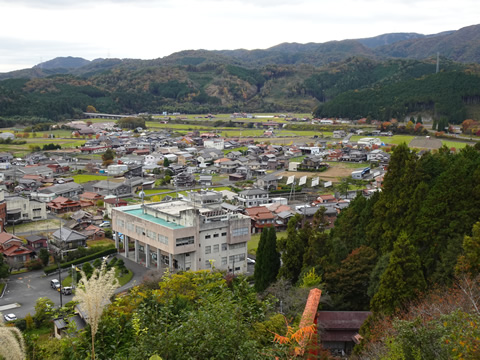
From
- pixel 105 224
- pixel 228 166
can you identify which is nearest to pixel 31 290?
pixel 105 224

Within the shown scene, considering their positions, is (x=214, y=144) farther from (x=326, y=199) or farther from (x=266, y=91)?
(x=266, y=91)

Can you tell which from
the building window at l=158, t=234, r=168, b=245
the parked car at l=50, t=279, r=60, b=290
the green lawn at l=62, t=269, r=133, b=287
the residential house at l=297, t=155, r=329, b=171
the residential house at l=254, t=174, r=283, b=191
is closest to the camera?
the parked car at l=50, t=279, r=60, b=290

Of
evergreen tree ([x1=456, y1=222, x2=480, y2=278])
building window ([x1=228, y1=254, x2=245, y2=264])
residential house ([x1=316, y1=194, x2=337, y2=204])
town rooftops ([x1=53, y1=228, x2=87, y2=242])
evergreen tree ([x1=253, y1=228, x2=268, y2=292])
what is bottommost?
building window ([x1=228, y1=254, x2=245, y2=264])

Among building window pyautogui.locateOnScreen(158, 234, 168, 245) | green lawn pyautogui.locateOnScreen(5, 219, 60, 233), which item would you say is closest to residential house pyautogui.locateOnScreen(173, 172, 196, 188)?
green lawn pyautogui.locateOnScreen(5, 219, 60, 233)

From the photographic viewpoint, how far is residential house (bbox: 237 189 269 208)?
94.2ft

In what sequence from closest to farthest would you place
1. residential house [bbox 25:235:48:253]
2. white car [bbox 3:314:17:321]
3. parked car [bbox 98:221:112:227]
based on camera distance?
white car [bbox 3:314:17:321]
residential house [bbox 25:235:48:253]
parked car [bbox 98:221:112:227]

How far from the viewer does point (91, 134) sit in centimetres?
6081

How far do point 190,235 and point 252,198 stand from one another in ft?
37.5

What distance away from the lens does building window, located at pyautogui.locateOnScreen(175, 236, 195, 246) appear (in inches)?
690

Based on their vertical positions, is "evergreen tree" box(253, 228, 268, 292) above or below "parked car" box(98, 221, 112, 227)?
above

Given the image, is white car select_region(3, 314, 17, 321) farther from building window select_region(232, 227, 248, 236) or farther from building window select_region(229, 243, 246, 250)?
building window select_region(232, 227, 248, 236)

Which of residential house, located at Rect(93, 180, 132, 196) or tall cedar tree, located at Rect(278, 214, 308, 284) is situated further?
residential house, located at Rect(93, 180, 132, 196)

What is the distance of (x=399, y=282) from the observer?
10.7 m

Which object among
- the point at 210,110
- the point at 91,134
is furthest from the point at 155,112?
the point at 91,134
